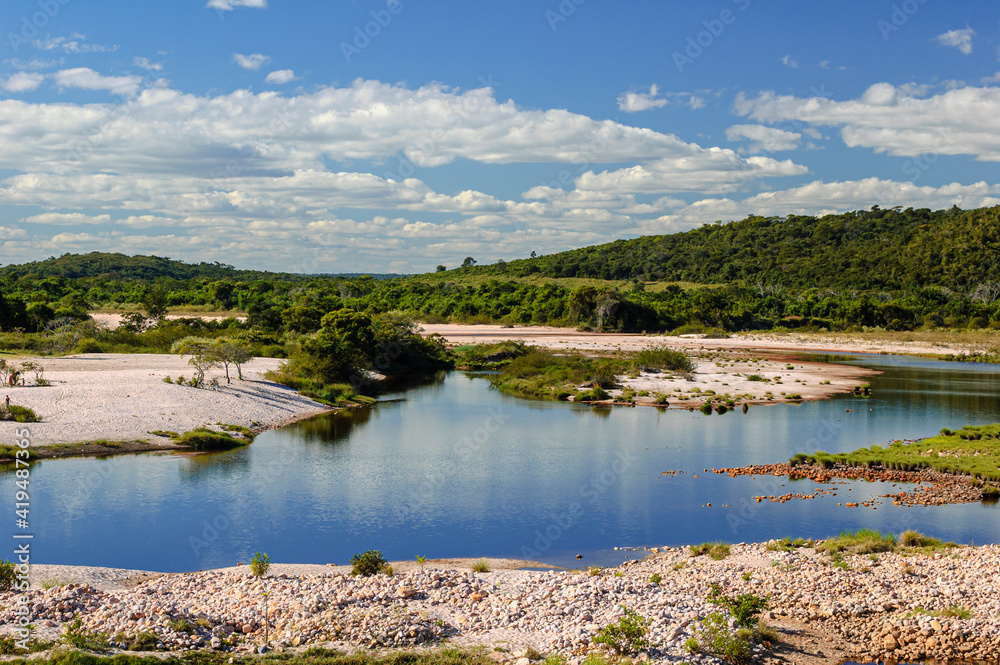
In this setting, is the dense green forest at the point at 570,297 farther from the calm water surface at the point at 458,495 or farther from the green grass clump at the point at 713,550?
the green grass clump at the point at 713,550

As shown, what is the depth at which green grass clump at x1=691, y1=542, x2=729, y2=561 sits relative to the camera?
63.2 ft

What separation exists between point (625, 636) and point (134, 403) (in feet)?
96.1

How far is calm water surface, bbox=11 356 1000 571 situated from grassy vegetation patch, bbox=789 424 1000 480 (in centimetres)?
211

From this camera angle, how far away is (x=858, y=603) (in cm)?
1588

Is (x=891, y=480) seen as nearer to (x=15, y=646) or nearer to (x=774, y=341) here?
(x=15, y=646)

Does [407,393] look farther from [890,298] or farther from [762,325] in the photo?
[890,298]

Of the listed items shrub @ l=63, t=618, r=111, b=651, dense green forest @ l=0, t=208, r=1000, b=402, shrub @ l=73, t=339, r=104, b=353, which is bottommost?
shrub @ l=63, t=618, r=111, b=651

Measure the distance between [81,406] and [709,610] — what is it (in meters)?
29.7

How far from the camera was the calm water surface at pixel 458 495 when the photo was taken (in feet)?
69.4

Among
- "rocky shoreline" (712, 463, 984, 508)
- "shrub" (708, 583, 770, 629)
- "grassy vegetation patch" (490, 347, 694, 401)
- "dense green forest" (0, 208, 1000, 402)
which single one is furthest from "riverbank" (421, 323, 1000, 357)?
"shrub" (708, 583, 770, 629)

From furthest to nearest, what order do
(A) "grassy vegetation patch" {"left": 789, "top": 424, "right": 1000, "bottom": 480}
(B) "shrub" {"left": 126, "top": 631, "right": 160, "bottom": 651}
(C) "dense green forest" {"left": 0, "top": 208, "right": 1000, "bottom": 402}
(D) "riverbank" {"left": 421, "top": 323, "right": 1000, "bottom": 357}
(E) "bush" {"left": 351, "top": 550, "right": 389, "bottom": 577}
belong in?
(D) "riverbank" {"left": 421, "top": 323, "right": 1000, "bottom": 357}, (C) "dense green forest" {"left": 0, "top": 208, "right": 1000, "bottom": 402}, (A) "grassy vegetation patch" {"left": 789, "top": 424, "right": 1000, "bottom": 480}, (E) "bush" {"left": 351, "top": 550, "right": 389, "bottom": 577}, (B) "shrub" {"left": 126, "top": 631, "right": 160, "bottom": 651}

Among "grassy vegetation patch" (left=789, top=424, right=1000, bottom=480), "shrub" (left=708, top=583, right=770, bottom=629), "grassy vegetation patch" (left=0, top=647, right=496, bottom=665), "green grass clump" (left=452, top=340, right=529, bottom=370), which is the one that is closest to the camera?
"grassy vegetation patch" (left=0, top=647, right=496, bottom=665)

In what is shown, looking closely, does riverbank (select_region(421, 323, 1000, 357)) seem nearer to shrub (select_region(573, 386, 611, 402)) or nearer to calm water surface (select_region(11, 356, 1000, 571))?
shrub (select_region(573, 386, 611, 402))

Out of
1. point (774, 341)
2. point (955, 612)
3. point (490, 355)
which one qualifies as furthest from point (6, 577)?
point (774, 341)
